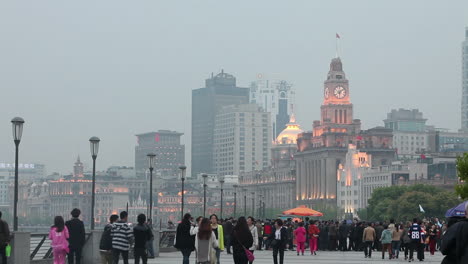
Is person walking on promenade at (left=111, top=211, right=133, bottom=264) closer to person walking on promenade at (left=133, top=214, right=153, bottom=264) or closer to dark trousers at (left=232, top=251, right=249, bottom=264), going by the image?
person walking on promenade at (left=133, top=214, right=153, bottom=264)

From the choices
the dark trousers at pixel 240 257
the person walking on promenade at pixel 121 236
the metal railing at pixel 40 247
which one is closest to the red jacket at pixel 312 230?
the metal railing at pixel 40 247

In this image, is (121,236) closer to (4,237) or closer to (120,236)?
(120,236)

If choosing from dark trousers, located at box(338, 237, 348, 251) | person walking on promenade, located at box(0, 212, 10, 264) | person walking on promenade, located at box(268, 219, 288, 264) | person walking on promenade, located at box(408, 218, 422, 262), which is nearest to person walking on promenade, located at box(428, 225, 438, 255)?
dark trousers, located at box(338, 237, 348, 251)

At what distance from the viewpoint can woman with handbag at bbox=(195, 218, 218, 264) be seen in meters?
28.4

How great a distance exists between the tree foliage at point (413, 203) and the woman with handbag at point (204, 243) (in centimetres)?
11600

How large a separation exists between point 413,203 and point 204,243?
393 feet

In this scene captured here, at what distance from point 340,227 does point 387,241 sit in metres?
11.4

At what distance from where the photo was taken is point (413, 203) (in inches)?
5758

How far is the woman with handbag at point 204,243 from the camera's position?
2841 cm

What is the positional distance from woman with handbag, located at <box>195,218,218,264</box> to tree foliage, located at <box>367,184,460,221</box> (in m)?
116

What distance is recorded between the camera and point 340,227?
2438 inches

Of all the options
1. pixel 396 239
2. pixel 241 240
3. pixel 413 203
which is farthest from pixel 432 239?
pixel 413 203

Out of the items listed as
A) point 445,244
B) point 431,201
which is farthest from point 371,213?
point 445,244

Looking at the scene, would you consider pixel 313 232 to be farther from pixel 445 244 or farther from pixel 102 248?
pixel 445 244
